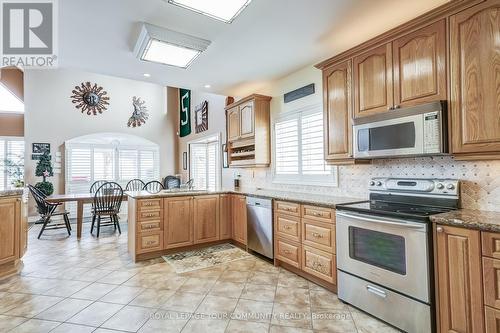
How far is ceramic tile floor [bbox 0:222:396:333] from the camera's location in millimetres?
2090

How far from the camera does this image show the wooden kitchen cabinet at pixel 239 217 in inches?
155

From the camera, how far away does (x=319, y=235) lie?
2.74 m

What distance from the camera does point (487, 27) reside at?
1771 millimetres

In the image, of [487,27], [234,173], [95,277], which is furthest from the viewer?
[234,173]

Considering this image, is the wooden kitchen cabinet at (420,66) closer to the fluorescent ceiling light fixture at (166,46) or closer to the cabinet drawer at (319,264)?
the cabinet drawer at (319,264)

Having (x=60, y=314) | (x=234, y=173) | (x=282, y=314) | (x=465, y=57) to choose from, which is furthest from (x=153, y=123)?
(x=465, y=57)

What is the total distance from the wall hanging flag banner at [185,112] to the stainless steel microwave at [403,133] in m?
5.68

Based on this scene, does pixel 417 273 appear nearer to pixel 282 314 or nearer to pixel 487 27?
pixel 282 314

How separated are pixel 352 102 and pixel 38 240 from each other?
549 centimetres

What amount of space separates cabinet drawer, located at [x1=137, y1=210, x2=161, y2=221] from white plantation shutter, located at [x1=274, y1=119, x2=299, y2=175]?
1.88 meters

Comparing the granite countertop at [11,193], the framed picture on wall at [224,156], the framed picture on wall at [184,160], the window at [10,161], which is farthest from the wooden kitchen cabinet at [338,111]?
the window at [10,161]

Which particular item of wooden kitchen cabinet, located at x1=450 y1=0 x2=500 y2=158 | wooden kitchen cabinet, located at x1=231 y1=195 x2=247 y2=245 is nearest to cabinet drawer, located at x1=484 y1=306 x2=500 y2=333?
wooden kitchen cabinet, located at x1=450 y1=0 x2=500 y2=158

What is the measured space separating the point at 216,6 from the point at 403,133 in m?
1.86

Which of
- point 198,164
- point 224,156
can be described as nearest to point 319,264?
point 224,156
